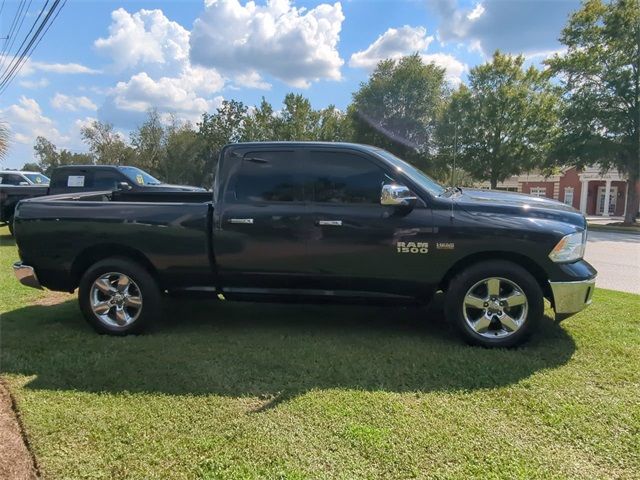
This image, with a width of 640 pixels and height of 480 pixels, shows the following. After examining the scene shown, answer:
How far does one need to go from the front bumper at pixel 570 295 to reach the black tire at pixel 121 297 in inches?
149

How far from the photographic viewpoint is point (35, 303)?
→ 6.34 metres

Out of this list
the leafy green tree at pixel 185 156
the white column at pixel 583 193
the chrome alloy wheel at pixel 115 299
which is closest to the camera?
the chrome alloy wheel at pixel 115 299

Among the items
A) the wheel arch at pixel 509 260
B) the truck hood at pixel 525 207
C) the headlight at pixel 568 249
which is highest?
the truck hood at pixel 525 207

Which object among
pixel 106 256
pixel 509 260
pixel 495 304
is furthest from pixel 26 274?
pixel 509 260

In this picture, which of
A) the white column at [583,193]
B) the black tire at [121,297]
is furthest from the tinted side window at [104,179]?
the white column at [583,193]

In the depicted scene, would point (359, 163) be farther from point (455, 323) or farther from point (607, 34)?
point (607, 34)

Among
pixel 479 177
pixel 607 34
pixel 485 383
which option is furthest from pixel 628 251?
pixel 479 177

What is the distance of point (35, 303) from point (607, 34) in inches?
1369

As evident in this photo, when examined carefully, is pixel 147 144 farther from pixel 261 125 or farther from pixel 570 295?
pixel 570 295

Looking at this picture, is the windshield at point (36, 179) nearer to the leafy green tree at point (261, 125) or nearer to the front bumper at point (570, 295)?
the front bumper at point (570, 295)

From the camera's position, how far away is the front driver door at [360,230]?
4.55 m

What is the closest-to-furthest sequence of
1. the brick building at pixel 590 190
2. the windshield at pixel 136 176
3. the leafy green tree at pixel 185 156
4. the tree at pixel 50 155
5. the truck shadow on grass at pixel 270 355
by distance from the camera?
1. the truck shadow on grass at pixel 270 355
2. the windshield at pixel 136 176
3. the brick building at pixel 590 190
4. the leafy green tree at pixel 185 156
5. the tree at pixel 50 155

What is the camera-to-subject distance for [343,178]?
15.6ft

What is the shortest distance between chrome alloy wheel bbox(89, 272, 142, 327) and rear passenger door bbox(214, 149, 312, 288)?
0.94 m
